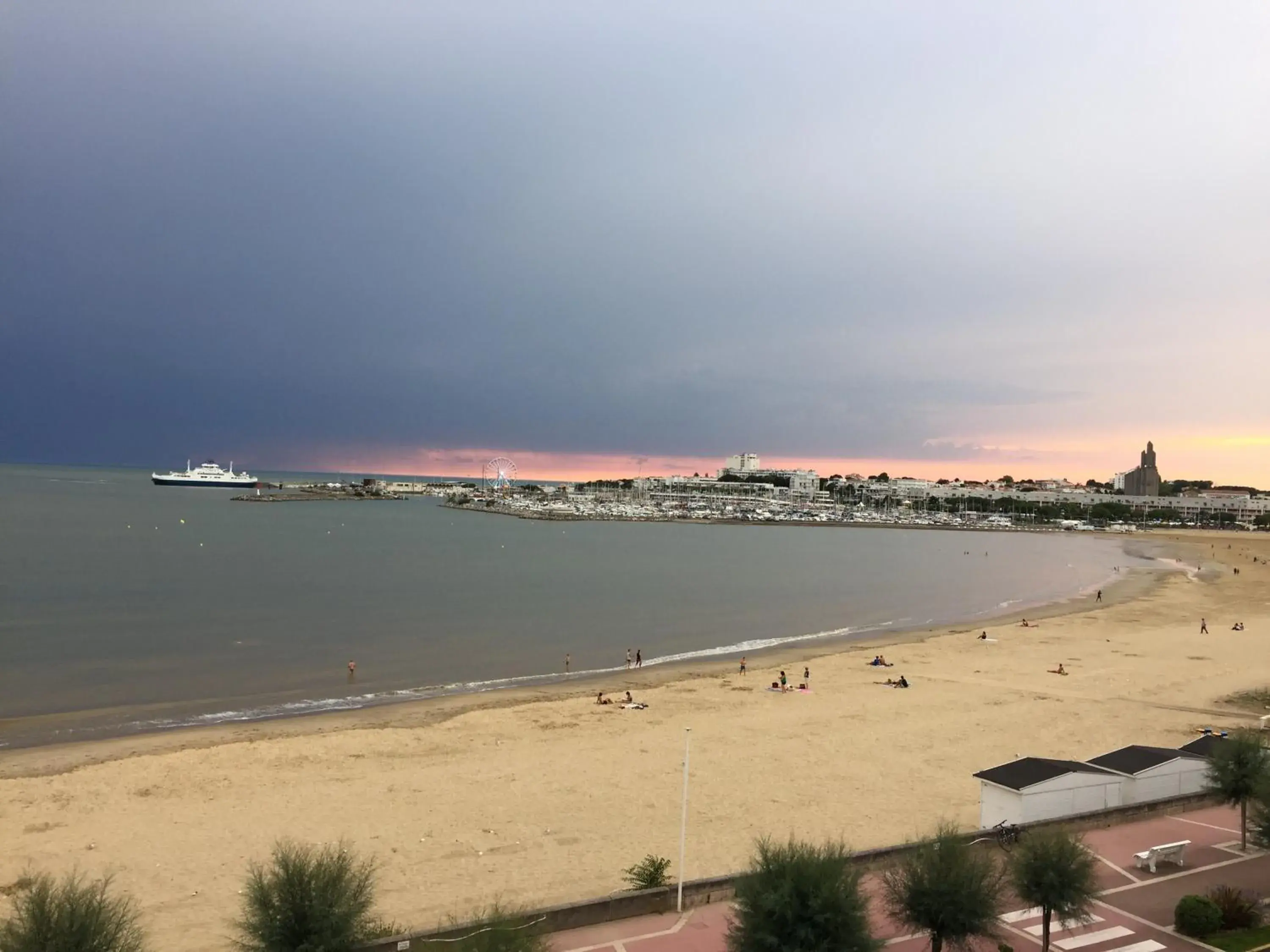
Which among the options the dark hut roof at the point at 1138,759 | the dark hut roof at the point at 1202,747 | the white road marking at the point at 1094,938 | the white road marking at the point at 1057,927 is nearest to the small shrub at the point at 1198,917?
the white road marking at the point at 1094,938

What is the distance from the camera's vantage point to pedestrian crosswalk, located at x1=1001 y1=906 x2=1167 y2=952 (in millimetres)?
8531

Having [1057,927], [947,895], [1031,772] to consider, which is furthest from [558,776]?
[947,895]

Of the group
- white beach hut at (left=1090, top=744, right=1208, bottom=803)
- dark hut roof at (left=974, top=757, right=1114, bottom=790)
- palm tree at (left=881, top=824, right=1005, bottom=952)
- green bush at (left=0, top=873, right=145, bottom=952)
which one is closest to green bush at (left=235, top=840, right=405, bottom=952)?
green bush at (left=0, top=873, right=145, bottom=952)

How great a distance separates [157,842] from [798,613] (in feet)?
117

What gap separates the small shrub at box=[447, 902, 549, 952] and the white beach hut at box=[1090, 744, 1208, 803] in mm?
9332

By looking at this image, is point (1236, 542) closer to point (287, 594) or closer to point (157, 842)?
point (287, 594)

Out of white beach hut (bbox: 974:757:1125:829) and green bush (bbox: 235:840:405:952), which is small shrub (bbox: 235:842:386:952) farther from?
white beach hut (bbox: 974:757:1125:829)

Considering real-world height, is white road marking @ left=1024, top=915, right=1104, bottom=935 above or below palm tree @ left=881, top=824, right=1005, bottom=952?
below

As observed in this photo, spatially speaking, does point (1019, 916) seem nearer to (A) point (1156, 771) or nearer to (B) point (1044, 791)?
(B) point (1044, 791)

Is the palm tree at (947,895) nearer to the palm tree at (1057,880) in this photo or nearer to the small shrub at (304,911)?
the palm tree at (1057,880)

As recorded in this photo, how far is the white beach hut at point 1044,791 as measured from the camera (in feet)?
37.6

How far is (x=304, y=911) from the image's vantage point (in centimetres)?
717

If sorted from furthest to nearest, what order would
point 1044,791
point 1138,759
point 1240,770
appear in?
1. point 1138,759
2. point 1044,791
3. point 1240,770

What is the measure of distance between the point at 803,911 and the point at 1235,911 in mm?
5385
